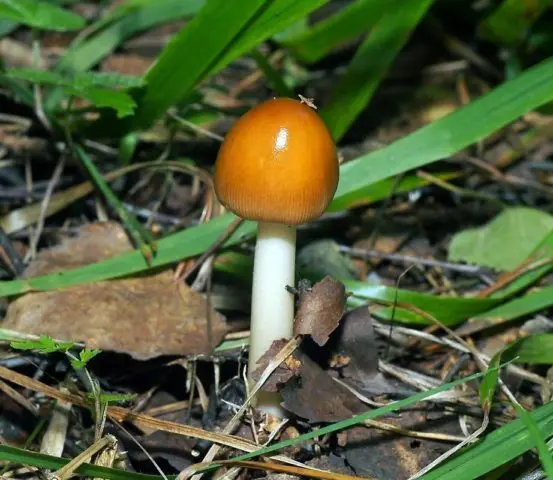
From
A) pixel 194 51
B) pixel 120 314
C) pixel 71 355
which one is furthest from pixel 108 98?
pixel 71 355

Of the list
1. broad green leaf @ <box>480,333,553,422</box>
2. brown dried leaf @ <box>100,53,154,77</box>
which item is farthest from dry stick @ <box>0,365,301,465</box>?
brown dried leaf @ <box>100,53,154,77</box>

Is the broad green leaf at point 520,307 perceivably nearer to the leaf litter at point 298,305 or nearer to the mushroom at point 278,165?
the leaf litter at point 298,305

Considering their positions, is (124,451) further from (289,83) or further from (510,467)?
(289,83)

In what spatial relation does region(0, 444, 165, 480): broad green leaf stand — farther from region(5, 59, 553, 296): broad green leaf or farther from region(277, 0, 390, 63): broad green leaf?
region(277, 0, 390, 63): broad green leaf

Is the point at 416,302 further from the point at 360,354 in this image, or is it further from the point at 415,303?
the point at 360,354

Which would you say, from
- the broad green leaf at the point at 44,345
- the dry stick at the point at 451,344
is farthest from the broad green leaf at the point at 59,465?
the dry stick at the point at 451,344
